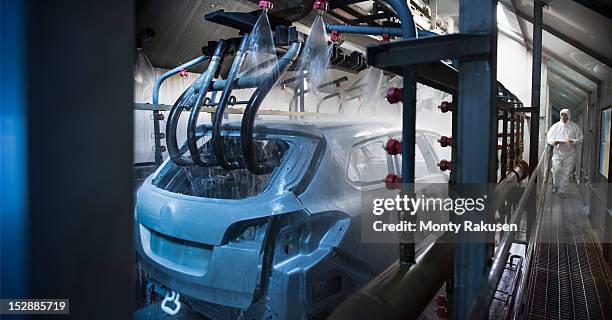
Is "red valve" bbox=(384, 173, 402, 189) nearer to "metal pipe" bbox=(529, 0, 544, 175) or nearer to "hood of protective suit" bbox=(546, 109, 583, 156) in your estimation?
"metal pipe" bbox=(529, 0, 544, 175)

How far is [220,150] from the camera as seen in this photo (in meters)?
2.96

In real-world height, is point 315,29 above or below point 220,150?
above

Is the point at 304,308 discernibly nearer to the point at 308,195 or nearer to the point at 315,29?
the point at 308,195

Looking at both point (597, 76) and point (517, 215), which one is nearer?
point (517, 215)

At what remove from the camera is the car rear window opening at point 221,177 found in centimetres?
316

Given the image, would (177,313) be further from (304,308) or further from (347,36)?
(347,36)

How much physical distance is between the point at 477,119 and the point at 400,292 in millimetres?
645

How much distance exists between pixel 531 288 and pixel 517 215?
1.03m

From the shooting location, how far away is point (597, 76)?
433 cm

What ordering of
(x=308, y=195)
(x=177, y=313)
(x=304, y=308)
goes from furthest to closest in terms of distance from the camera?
(x=177, y=313)
(x=308, y=195)
(x=304, y=308)

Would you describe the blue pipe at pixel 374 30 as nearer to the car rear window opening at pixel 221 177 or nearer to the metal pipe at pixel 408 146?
the car rear window opening at pixel 221 177

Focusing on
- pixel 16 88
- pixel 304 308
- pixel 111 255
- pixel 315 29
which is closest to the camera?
pixel 16 88

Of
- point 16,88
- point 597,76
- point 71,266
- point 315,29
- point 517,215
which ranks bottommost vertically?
point 517,215

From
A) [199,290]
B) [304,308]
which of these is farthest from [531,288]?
[199,290]
